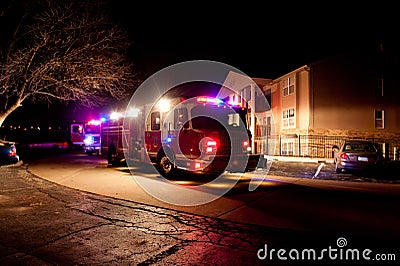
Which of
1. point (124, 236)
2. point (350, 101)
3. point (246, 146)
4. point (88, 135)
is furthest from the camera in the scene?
point (88, 135)

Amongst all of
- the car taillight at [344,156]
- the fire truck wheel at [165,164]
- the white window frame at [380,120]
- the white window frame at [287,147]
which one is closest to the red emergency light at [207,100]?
the fire truck wheel at [165,164]

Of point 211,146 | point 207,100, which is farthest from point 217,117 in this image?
point 211,146

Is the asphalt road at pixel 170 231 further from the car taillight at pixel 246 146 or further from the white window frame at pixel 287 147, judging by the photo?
the white window frame at pixel 287 147

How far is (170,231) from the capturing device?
5551 millimetres

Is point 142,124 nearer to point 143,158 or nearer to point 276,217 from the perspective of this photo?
point 143,158

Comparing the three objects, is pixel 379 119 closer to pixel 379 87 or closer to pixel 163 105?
pixel 379 87

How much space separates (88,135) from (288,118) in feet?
56.1

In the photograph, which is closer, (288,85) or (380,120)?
(380,120)

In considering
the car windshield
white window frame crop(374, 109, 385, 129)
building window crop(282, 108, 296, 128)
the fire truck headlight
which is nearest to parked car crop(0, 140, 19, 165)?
the fire truck headlight

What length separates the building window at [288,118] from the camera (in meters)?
23.4

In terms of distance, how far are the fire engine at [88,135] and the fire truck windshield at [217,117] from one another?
1848 cm

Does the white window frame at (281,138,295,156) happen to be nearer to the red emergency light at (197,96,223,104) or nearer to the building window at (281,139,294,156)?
Answer: the building window at (281,139,294,156)

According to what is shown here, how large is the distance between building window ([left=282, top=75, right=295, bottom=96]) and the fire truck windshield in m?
13.3

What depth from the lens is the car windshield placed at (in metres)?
13.0
